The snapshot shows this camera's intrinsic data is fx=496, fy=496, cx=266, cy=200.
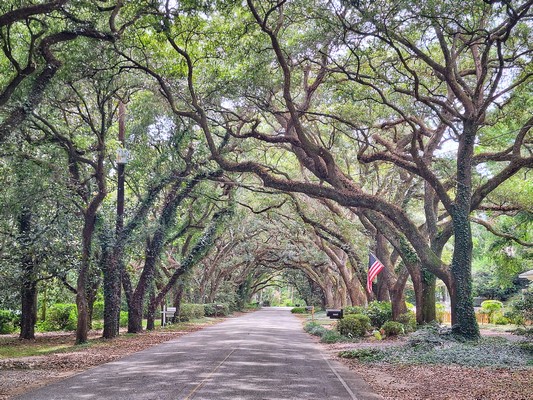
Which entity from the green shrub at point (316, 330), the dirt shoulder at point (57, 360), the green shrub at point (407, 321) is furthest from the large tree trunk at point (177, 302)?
the green shrub at point (407, 321)

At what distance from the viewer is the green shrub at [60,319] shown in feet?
76.7

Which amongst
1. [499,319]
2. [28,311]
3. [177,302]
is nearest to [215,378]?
[28,311]

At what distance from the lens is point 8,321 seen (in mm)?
22312

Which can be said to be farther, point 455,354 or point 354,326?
point 354,326

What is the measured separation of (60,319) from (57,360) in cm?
1244

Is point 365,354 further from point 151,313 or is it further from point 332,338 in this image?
point 151,313

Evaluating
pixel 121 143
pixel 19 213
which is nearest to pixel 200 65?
pixel 121 143

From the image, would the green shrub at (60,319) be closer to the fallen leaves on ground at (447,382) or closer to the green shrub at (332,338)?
the green shrub at (332,338)

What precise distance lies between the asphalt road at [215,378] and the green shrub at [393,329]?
15.7ft

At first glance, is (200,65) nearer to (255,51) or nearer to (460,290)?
(255,51)

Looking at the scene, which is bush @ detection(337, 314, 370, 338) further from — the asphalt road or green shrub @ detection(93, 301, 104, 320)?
green shrub @ detection(93, 301, 104, 320)

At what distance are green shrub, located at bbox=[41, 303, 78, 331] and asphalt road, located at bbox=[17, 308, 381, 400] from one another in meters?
11.6

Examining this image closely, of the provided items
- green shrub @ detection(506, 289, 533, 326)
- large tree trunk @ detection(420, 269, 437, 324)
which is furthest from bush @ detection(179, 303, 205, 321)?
green shrub @ detection(506, 289, 533, 326)

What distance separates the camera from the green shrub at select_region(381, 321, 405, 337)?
57.8ft
